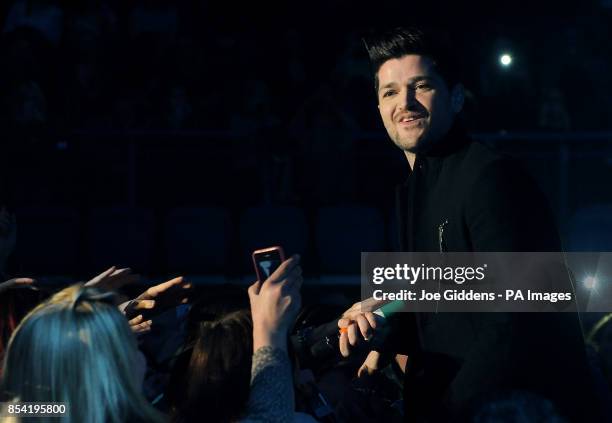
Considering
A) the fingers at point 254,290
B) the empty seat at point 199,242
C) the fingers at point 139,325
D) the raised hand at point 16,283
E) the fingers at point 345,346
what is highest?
the empty seat at point 199,242

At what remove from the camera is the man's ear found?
2791mm

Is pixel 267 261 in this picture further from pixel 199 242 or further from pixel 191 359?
pixel 199 242

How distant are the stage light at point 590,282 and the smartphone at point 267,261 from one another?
4.44 meters

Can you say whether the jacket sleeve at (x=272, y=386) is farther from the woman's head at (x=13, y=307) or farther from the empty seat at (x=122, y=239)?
the empty seat at (x=122, y=239)

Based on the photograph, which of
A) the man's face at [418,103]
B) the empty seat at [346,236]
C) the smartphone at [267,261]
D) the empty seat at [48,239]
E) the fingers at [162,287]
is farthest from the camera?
the empty seat at [346,236]

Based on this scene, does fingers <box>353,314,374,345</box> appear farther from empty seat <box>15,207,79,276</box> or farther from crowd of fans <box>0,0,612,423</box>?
empty seat <box>15,207,79,276</box>

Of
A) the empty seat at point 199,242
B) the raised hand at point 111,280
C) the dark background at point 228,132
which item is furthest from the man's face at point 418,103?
the empty seat at point 199,242

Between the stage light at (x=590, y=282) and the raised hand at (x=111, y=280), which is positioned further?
the stage light at (x=590, y=282)

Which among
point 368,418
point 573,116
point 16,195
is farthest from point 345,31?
point 368,418

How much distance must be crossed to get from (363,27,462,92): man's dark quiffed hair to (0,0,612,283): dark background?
16.2ft

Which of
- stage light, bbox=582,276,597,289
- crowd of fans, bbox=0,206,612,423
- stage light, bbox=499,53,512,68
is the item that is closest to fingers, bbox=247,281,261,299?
crowd of fans, bbox=0,206,612,423

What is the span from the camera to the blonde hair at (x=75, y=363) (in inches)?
85.0

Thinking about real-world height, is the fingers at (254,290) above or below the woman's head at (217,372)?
above

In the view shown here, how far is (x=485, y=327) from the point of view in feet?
7.91
